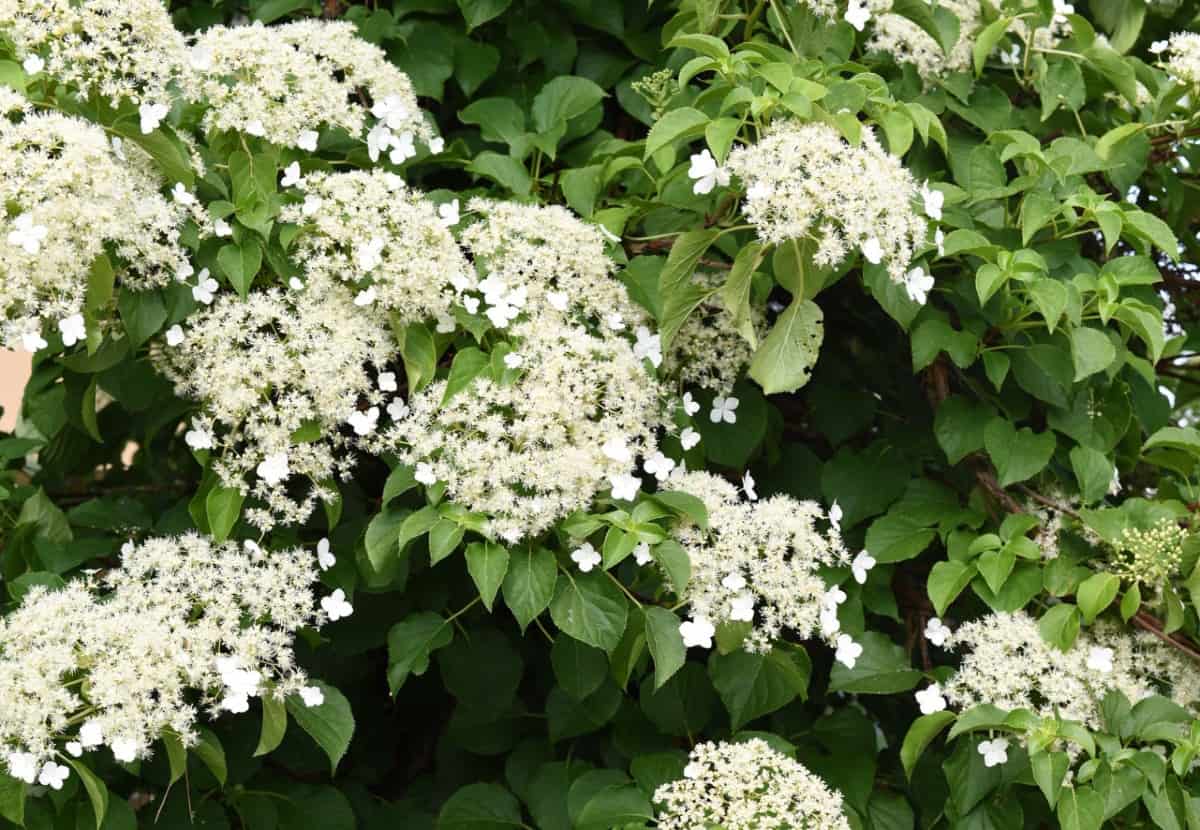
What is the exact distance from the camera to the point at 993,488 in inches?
118

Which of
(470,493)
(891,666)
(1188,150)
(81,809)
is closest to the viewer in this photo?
(470,493)

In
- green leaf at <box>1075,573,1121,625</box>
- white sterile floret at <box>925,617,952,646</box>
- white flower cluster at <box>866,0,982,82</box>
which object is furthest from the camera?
white flower cluster at <box>866,0,982,82</box>

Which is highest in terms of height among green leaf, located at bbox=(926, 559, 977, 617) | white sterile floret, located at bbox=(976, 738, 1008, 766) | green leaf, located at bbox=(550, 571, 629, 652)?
green leaf, located at bbox=(550, 571, 629, 652)

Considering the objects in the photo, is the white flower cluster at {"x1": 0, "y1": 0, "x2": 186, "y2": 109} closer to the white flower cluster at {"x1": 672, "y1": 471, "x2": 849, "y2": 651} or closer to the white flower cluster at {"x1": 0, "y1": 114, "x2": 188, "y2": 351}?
the white flower cluster at {"x1": 0, "y1": 114, "x2": 188, "y2": 351}

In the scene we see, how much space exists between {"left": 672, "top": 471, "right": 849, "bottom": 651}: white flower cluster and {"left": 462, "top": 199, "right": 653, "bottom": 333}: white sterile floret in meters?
0.39

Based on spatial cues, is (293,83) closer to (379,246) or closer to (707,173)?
(379,246)

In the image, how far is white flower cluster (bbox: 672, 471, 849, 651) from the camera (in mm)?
2545

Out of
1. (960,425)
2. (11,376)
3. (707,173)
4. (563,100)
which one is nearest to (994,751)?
(960,425)

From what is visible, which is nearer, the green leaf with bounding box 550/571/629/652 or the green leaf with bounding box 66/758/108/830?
the green leaf with bounding box 66/758/108/830

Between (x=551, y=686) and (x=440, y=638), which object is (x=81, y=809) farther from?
(x=551, y=686)

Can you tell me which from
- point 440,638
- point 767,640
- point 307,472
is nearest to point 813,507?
point 767,640

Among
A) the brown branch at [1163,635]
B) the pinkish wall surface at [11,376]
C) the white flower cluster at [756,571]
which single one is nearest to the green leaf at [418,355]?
the white flower cluster at [756,571]

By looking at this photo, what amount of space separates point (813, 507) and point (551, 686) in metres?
0.76

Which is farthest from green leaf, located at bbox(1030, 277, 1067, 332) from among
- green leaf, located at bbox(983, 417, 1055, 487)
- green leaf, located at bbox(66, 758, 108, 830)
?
green leaf, located at bbox(66, 758, 108, 830)
